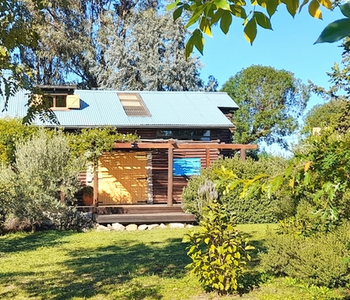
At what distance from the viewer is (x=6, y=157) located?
45.8ft

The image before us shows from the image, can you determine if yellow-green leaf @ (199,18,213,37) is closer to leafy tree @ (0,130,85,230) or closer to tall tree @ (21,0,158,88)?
leafy tree @ (0,130,85,230)

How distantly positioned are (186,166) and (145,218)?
16.9 ft

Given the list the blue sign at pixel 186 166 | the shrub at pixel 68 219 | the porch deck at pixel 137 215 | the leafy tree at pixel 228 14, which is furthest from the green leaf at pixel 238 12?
the blue sign at pixel 186 166

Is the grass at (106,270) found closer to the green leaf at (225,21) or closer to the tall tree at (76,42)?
the green leaf at (225,21)

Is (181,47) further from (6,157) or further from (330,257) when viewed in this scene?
(330,257)

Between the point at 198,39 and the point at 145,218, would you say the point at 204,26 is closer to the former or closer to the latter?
the point at 198,39

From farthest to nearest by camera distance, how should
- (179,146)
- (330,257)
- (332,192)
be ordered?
(179,146), (330,257), (332,192)

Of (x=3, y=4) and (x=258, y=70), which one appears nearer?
(x=3, y=4)

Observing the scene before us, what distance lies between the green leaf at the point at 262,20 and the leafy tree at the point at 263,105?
1102 inches

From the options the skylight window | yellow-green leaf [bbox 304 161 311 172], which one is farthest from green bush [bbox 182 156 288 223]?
yellow-green leaf [bbox 304 161 311 172]

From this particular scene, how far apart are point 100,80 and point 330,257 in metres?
24.0

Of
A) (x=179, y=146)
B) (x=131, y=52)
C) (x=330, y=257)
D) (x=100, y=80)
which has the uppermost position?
(x=131, y=52)

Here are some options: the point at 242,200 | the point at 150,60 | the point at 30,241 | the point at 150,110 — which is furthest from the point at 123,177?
the point at 150,60

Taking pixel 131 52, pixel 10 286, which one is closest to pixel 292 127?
pixel 131 52
